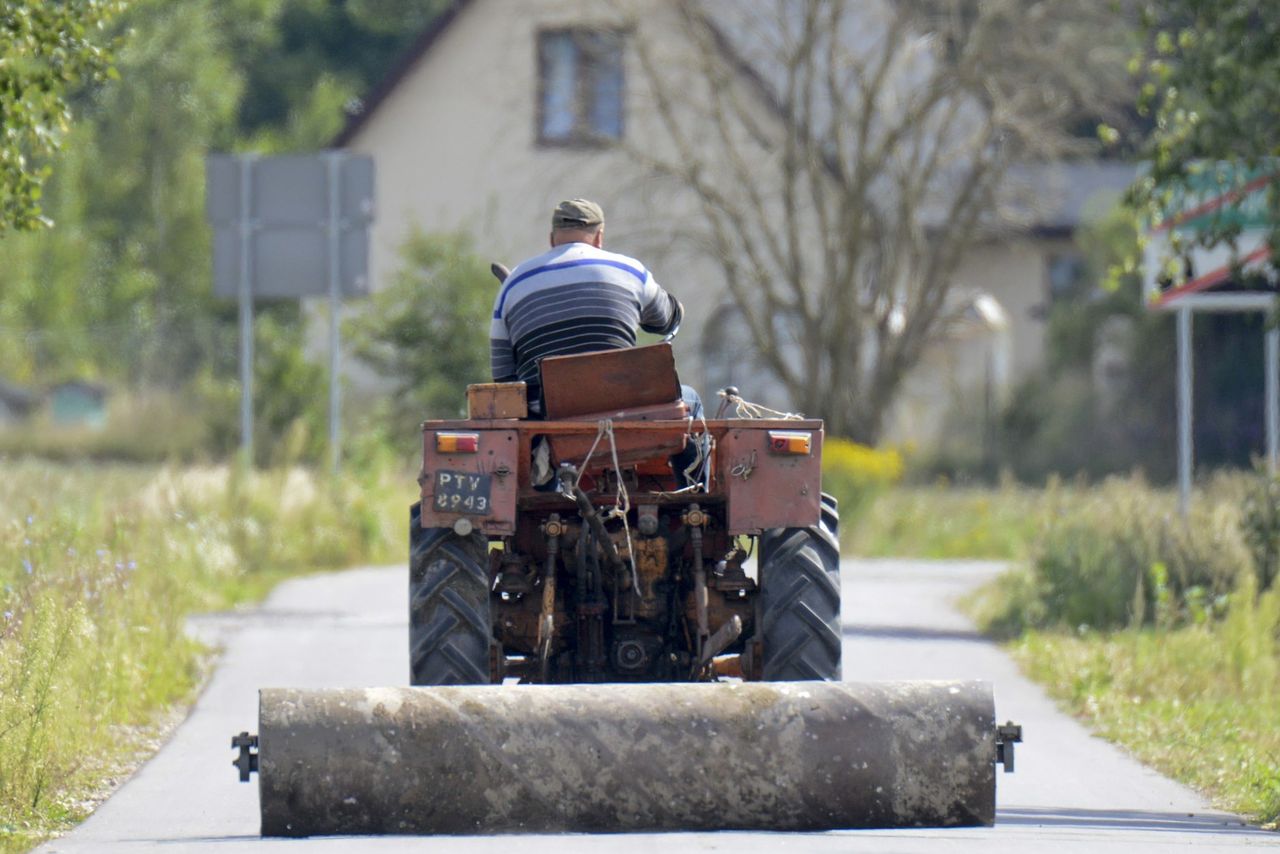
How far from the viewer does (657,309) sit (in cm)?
874

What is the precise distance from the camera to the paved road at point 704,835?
7305mm

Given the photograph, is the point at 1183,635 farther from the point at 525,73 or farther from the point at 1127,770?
the point at 525,73

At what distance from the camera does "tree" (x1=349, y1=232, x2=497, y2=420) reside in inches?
979

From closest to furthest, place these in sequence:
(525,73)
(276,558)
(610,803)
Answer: (610,803)
(276,558)
(525,73)

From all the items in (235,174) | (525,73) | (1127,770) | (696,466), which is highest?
(525,73)

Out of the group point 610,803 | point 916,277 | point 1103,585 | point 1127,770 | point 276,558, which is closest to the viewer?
point 610,803

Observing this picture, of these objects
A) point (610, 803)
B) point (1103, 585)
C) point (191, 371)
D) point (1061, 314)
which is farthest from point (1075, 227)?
point (610, 803)

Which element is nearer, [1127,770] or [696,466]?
[696,466]

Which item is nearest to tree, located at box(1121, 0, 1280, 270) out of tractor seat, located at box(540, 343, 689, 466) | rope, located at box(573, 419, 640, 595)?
tractor seat, located at box(540, 343, 689, 466)

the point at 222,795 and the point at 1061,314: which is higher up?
the point at 1061,314

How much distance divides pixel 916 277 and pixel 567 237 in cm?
1897

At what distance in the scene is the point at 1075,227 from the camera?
1626 inches

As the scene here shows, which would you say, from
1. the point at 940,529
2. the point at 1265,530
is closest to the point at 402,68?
the point at 940,529

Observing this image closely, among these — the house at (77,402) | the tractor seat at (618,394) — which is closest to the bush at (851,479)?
the tractor seat at (618,394)
